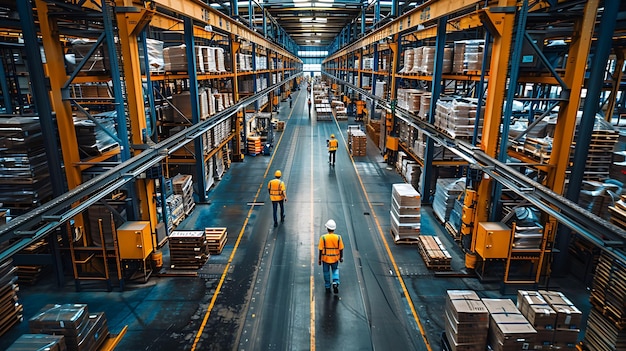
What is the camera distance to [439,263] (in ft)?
29.9

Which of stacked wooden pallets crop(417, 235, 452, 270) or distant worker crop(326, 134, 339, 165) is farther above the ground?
distant worker crop(326, 134, 339, 165)

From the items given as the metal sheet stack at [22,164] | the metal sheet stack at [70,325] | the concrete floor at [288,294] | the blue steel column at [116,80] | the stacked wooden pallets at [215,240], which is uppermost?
the blue steel column at [116,80]

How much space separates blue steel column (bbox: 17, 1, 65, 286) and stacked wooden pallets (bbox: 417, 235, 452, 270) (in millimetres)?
8816

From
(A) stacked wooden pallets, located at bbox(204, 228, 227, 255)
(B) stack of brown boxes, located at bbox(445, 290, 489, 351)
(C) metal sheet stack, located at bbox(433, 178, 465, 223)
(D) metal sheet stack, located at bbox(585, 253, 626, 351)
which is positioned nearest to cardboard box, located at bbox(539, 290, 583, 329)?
(D) metal sheet stack, located at bbox(585, 253, 626, 351)

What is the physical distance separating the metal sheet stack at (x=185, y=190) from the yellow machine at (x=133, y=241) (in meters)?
3.72

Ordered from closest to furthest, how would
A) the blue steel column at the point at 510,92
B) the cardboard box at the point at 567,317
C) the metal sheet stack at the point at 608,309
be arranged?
the cardboard box at the point at 567,317
the metal sheet stack at the point at 608,309
the blue steel column at the point at 510,92

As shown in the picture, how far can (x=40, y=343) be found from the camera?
548cm

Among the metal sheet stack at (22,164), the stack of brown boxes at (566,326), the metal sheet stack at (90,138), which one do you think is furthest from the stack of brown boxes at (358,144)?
the stack of brown boxes at (566,326)

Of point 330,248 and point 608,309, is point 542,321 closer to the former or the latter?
point 608,309

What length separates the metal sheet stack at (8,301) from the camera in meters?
6.94

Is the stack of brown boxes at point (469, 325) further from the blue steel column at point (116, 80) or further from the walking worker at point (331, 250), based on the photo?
the blue steel column at point (116, 80)

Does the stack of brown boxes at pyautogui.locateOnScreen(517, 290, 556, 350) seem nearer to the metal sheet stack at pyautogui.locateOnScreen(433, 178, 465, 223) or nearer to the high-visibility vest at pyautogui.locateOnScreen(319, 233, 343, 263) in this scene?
the high-visibility vest at pyautogui.locateOnScreen(319, 233, 343, 263)

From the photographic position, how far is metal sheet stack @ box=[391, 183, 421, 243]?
10.3 meters

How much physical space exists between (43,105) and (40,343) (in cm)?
467
